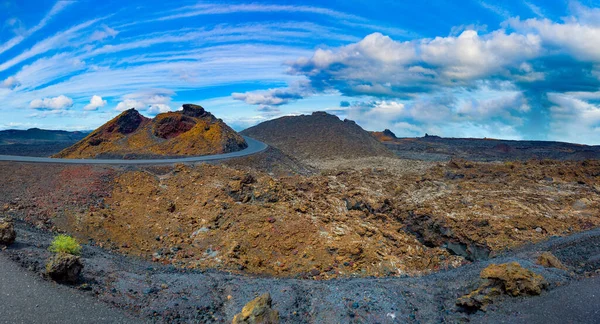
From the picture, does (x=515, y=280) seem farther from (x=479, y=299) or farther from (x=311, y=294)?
(x=311, y=294)

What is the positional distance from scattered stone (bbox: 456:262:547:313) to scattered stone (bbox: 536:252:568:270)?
87.3 inches

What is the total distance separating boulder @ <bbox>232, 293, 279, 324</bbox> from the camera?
306 inches

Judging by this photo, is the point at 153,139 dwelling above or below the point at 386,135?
below

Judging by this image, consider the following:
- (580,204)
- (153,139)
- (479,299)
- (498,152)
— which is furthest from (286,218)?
(498,152)

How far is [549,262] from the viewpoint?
10797 mm

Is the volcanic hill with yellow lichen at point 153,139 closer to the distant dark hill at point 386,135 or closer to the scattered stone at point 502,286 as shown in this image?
the scattered stone at point 502,286

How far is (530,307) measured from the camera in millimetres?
8258

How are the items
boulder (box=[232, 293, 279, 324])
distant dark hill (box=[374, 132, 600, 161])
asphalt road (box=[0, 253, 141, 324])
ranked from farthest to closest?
distant dark hill (box=[374, 132, 600, 161]) < boulder (box=[232, 293, 279, 324]) < asphalt road (box=[0, 253, 141, 324])

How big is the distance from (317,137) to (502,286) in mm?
56047

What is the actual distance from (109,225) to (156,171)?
8375 millimetres

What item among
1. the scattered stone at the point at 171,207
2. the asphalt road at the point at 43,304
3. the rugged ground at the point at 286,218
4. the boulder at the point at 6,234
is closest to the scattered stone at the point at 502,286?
the rugged ground at the point at 286,218

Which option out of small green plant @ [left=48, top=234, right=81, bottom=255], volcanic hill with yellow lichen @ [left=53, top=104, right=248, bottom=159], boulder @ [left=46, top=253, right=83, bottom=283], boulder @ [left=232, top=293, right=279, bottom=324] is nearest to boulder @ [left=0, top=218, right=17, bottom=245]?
small green plant @ [left=48, top=234, right=81, bottom=255]

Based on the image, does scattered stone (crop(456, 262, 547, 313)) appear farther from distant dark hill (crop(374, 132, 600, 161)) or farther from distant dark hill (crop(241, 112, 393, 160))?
distant dark hill (crop(374, 132, 600, 161))

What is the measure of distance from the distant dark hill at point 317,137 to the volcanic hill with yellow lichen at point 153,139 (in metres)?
17.7
